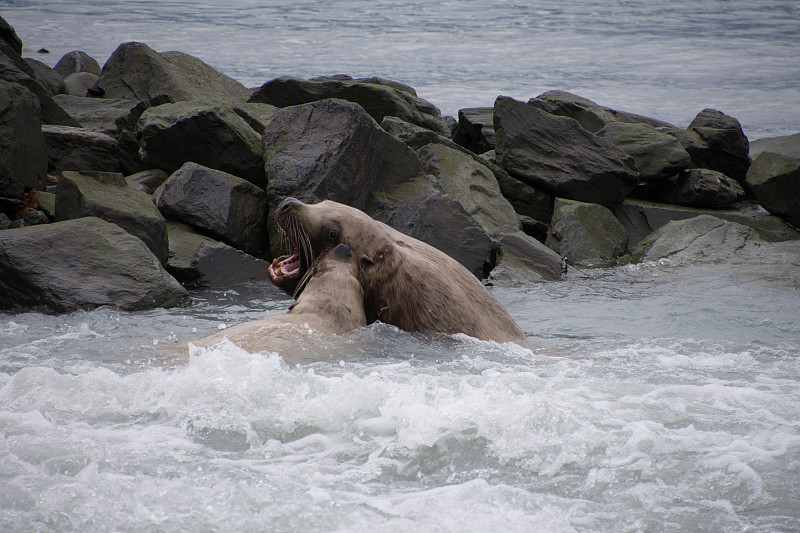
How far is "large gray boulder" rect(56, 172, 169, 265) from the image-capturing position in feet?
22.2

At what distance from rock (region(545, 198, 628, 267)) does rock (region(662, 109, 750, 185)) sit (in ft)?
8.84

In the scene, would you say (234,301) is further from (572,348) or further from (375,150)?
(572,348)

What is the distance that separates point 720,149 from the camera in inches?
454

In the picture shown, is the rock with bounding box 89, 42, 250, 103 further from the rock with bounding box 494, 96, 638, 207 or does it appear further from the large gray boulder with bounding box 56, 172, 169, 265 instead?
the rock with bounding box 494, 96, 638, 207

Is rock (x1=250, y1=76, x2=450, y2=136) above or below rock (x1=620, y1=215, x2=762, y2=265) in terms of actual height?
above

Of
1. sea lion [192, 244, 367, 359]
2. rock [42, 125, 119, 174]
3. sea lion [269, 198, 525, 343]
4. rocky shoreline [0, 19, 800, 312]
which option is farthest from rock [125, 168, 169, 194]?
sea lion [192, 244, 367, 359]

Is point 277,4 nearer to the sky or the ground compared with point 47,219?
nearer to the sky

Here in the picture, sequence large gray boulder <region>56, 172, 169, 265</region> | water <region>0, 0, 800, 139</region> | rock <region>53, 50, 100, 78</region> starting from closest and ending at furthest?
large gray boulder <region>56, 172, 169, 265</region>, rock <region>53, 50, 100, 78</region>, water <region>0, 0, 800, 139</region>

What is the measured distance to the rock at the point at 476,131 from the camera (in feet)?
39.1

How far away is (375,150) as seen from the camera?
8109 mm

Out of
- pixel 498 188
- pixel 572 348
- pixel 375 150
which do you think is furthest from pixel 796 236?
pixel 572 348

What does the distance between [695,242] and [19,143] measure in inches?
285

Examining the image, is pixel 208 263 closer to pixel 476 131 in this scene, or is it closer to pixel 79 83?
pixel 476 131

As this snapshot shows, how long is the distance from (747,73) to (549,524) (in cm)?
2442
